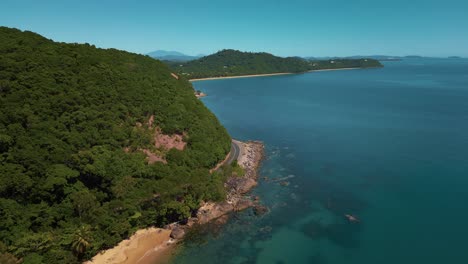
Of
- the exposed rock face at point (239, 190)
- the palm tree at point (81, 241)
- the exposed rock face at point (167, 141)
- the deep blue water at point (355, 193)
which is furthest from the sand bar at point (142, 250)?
the exposed rock face at point (167, 141)

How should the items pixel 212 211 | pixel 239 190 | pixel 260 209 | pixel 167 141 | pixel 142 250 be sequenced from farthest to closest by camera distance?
1. pixel 167 141
2. pixel 239 190
3. pixel 260 209
4. pixel 212 211
5. pixel 142 250

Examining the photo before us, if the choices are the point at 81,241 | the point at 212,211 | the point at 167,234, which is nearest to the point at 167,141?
the point at 212,211

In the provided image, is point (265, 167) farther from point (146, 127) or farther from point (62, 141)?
point (62, 141)

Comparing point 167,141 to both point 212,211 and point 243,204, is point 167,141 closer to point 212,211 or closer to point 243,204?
point 212,211

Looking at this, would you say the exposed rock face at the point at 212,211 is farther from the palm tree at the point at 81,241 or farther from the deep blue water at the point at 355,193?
the palm tree at the point at 81,241

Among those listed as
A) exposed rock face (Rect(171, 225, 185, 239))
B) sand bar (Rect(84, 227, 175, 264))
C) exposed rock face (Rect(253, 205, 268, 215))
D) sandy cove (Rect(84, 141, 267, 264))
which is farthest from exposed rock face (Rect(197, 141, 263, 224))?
sand bar (Rect(84, 227, 175, 264))

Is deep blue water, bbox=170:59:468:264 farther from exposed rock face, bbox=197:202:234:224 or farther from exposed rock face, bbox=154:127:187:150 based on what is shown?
exposed rock face, bbox=154:127:187:150

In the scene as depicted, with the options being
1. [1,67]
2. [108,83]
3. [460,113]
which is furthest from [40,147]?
[460,113]
